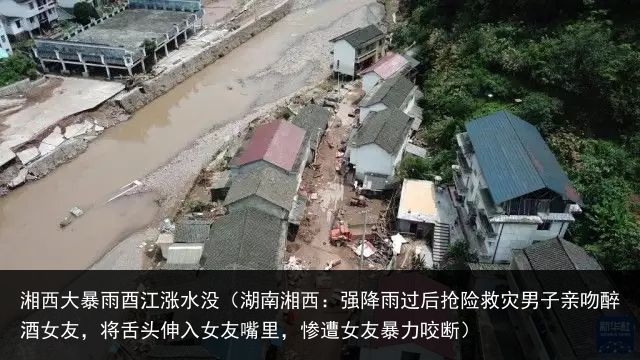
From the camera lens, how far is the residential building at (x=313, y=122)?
33.6 metres

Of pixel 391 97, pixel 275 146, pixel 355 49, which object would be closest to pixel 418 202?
pixel 275 146

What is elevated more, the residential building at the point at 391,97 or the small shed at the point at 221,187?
the residential building at the point at 391,97

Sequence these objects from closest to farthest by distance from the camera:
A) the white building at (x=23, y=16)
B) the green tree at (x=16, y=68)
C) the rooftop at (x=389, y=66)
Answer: the rooftop at (x=389, y=66) → the green tree at (x=16, y=68) → the white building at (x=23, y=16)

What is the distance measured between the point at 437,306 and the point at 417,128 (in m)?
17.6

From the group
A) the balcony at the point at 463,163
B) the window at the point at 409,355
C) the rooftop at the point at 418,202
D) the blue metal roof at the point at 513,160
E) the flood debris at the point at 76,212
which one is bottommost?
the flood debris at the point at 76,212

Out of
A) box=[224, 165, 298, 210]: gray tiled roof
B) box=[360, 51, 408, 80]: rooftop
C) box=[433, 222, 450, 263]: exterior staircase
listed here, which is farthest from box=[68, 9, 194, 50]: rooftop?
box=[433, 222, 450, 263]: exterior staircase

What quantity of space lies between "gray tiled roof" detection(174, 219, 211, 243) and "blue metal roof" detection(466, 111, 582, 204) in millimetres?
14096

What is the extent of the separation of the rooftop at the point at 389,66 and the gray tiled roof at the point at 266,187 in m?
14.1

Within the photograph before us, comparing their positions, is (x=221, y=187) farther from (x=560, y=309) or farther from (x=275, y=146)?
(x=560, y=309)

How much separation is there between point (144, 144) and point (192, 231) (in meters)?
15.1

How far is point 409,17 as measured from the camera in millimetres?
52938

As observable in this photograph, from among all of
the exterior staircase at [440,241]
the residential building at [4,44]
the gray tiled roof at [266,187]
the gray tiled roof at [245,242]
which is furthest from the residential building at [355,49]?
the residential building at [4,44]

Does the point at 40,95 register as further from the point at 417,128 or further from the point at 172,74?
the point at 417,128

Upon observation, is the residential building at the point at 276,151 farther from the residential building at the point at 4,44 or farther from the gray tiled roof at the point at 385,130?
the residential building at the point at 4,44
